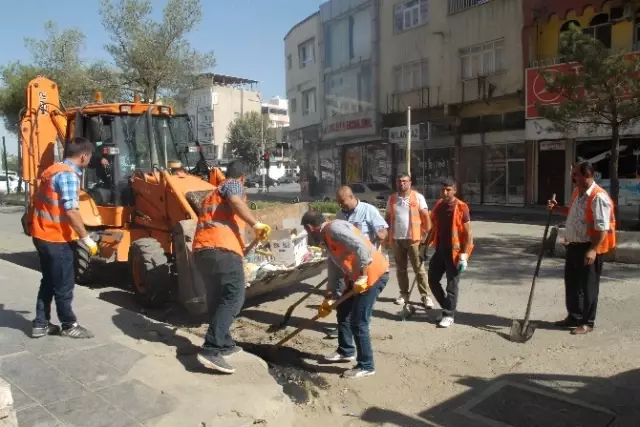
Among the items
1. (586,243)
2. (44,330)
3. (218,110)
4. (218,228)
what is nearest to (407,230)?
(586,243)

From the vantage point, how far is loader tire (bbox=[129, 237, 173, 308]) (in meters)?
6.51

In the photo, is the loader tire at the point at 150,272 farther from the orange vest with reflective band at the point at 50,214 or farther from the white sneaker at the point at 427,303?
the white sneaker at the point at 427,303

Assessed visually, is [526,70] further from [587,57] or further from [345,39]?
[345,39]

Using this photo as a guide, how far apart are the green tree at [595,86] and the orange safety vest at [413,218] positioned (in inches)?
254

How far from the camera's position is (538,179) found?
70.8 ft

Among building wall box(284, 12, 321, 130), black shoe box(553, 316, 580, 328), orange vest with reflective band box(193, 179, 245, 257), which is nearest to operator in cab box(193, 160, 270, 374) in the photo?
orange vest with reflective band box(193, 179, 245, 257)

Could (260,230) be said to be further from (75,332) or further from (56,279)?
(75,332)

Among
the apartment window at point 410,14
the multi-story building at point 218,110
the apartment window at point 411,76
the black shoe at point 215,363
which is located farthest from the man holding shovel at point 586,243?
the multi-story building at point 218,110

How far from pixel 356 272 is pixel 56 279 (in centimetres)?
268

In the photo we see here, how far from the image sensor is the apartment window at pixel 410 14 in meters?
24.5

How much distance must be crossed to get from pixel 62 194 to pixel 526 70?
59.2ft

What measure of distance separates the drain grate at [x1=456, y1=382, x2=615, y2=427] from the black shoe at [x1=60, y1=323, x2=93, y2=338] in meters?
3.38

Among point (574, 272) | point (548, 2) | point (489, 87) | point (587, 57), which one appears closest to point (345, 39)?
point (489, 87)

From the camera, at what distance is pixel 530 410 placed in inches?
157
